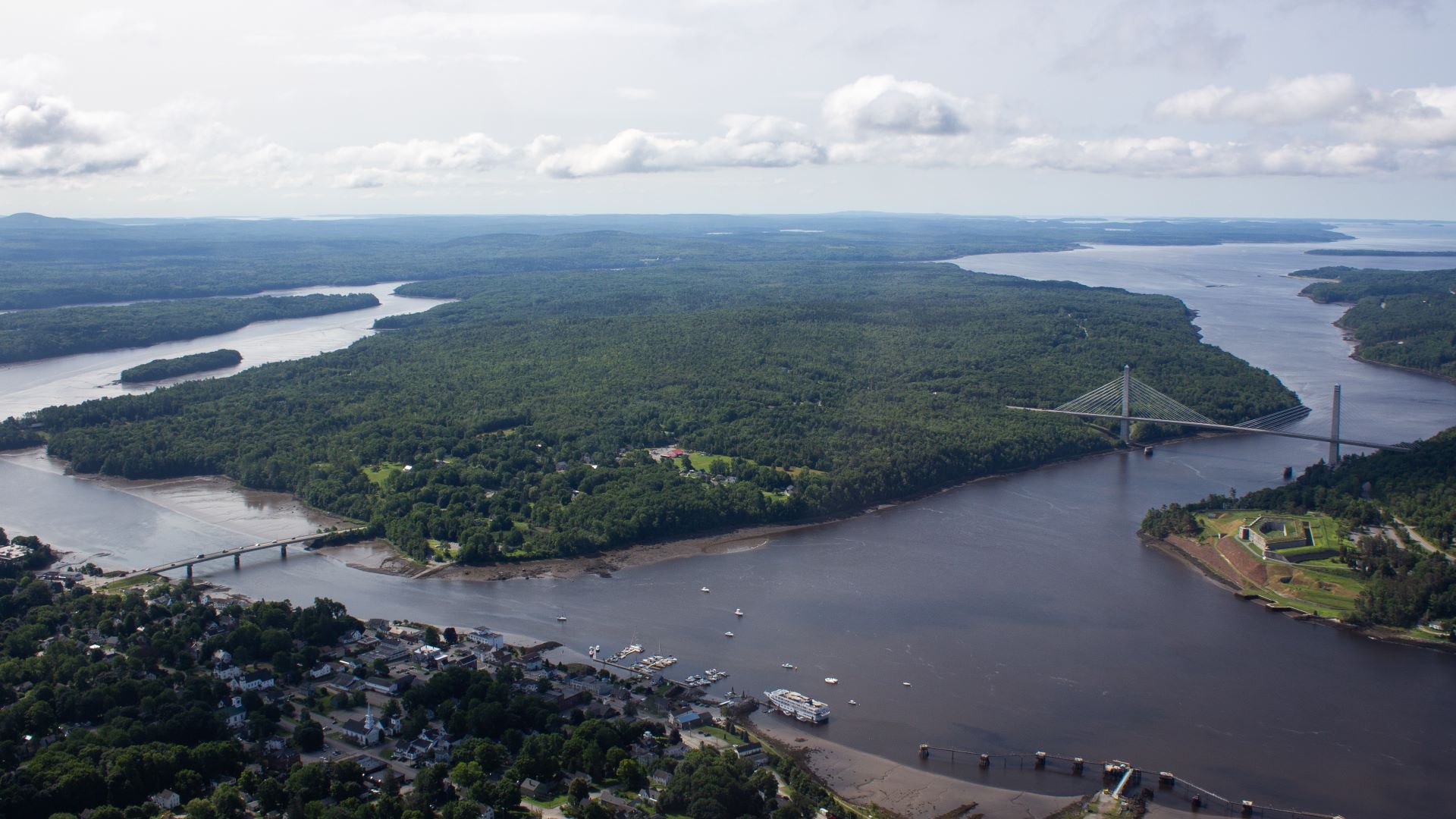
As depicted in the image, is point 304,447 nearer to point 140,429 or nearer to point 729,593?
point 140,429

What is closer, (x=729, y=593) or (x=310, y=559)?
(x=729, y=593)

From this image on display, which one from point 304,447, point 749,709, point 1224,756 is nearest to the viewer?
point 1224,756

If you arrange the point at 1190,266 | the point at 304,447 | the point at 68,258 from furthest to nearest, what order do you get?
the point at 1190,266, the point at 68,258, the point at 304,447

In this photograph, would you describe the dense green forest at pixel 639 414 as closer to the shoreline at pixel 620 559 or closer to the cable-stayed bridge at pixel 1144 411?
the shoreline at pixel 620 559

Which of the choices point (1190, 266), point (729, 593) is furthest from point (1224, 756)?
point (1190, 266)

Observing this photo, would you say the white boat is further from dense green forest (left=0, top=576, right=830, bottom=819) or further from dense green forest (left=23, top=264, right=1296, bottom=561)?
dense green forest (left=23, top=264, right=1296, bottom=561)
